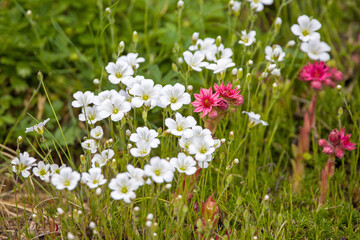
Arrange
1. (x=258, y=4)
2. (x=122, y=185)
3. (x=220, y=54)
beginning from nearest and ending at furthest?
(x=122, y=185), (x=220, y=54), (x=258, y=4)

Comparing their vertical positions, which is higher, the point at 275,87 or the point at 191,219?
the point at 275,87

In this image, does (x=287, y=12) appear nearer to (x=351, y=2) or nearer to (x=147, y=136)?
(x=351, y=2)

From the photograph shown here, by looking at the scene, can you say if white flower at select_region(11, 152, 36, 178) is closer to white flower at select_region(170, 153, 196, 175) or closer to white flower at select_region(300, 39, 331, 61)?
white flower at select_region(170, 153, 196, 175)

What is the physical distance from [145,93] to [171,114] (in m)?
0.16

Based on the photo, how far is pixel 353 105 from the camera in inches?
103

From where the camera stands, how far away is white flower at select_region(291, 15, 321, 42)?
2.19m

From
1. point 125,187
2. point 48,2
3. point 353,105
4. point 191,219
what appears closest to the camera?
point 125,187

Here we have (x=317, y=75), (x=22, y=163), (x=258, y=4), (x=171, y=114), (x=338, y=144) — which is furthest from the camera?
(x=258, y=4)

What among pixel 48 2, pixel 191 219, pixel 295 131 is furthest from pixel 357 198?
pixel 48 2

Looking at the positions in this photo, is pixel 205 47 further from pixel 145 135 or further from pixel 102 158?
pixel 102 158

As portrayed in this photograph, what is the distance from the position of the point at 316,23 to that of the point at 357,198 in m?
1.00

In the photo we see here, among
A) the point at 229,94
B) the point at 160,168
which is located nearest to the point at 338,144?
the point at 229,94

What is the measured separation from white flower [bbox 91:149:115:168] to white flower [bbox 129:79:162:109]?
0.78ft

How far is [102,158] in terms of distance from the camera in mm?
1774
